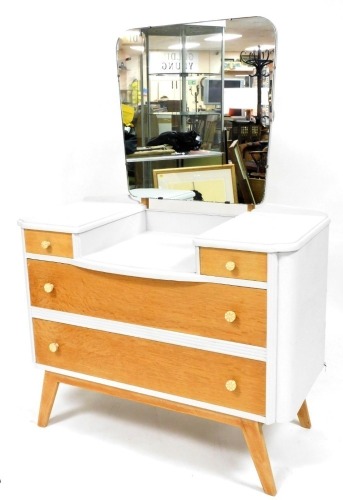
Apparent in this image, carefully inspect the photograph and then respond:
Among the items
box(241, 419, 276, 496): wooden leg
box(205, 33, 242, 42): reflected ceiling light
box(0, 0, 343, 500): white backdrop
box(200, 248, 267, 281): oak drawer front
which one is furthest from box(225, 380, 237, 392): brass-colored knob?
box(205, 33, 242, 42): reflected ceiling light

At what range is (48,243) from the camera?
2.09 metres

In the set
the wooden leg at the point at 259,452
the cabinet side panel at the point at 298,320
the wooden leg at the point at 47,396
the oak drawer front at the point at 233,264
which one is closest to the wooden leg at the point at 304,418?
the cabinet side panel at the point at 298,320

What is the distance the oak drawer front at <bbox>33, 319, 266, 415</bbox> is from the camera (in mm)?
1842

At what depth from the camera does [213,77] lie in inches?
87.0

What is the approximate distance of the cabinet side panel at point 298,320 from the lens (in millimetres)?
1735

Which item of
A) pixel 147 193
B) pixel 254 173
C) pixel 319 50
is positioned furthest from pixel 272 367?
pixel 319 50

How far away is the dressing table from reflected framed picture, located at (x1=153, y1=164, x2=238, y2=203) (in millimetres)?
45

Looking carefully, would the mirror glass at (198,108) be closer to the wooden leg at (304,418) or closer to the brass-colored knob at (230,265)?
the brass-colored knob at (230,265)

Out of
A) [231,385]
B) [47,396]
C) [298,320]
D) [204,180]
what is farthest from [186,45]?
[47,396]

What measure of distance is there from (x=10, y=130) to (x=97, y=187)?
0.49 meters

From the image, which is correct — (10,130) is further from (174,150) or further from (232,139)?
(232,139)

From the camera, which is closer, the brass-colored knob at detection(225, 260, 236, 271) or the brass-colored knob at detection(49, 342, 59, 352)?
the brass-colored knob at detection(225, 260, 236, 271)

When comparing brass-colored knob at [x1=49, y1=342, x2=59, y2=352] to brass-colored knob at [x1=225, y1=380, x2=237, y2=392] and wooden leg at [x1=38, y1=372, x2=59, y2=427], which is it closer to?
wooden leg at [x1=38, y1=372, x2=59, y2=427]

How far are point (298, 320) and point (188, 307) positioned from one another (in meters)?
0.33
